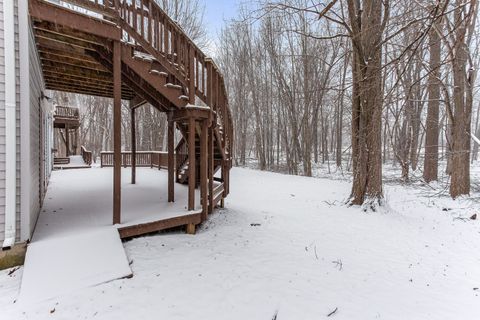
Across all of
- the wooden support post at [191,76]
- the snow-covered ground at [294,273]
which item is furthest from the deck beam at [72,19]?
the snow-covered ground at [294,273]

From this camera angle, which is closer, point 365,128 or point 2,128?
point 2,128

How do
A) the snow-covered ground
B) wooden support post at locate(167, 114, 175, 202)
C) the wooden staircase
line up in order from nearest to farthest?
the snow-covered ground → the wooden staircase → wooden support post at locate(167, 114, 175, 202)

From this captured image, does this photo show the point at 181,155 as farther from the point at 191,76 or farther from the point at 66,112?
the point at 66,112

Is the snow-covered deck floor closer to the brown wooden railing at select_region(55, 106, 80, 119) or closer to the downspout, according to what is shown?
the downspout

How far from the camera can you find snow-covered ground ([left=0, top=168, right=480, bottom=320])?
2797 mm

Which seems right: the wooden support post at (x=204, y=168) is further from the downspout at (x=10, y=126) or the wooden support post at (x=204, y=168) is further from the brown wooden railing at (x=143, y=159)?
the brown wooden railing at (x=143, y=159)

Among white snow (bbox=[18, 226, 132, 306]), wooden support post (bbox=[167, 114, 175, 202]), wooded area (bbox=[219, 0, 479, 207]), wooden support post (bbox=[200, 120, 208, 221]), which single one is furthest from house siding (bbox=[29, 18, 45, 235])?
wooded area (bbox=[219, 0, 479, 207])

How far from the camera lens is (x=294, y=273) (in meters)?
3.63

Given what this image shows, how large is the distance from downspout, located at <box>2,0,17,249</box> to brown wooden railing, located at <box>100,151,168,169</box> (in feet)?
32.1

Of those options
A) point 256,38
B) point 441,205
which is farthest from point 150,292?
point 256,38

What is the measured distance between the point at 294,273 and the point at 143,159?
42.4ft

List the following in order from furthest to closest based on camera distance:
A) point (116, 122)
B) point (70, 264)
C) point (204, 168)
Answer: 1. point (204, 168)
2. point (116, 122)
3. point (70, 264)

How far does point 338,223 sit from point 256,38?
Result: 1592 cm

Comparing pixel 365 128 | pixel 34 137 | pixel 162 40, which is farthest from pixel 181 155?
pixel 365 128
